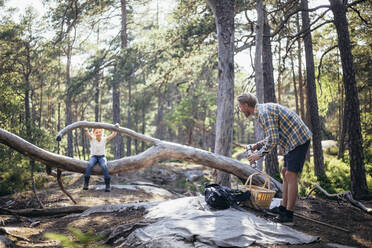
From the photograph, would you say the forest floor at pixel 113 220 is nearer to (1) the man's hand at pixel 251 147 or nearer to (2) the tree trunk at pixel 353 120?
(2) the tree trunk at pixel 353 120

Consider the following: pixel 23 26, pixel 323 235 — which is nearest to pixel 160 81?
pixel 323 235

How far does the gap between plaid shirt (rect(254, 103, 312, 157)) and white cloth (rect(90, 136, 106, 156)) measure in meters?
4.21

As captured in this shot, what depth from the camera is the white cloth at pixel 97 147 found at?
6.87 metres

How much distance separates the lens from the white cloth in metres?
6.87

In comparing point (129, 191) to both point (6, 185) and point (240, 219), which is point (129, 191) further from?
point (240, 219)

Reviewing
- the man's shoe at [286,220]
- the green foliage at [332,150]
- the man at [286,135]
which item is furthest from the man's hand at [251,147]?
the green foliage at [332,150]

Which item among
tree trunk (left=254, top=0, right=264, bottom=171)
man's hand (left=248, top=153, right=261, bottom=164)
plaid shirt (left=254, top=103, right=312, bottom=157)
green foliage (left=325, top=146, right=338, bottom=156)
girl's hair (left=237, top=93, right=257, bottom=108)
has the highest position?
tree trunk (left=254, top=0, right=264, bottom=171)

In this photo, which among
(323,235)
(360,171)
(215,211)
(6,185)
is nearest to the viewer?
(323,235)

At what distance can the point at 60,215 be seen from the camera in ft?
20.7

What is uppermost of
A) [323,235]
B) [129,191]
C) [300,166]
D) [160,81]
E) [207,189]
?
[160,81]

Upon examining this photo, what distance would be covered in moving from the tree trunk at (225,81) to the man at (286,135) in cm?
340

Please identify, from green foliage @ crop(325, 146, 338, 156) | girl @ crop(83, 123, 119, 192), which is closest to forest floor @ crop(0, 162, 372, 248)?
girl @ crop(83, 123, 119, 192)

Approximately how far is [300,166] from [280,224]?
858 mm

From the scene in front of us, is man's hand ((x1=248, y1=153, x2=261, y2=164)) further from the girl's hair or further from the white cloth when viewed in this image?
the white cloth
